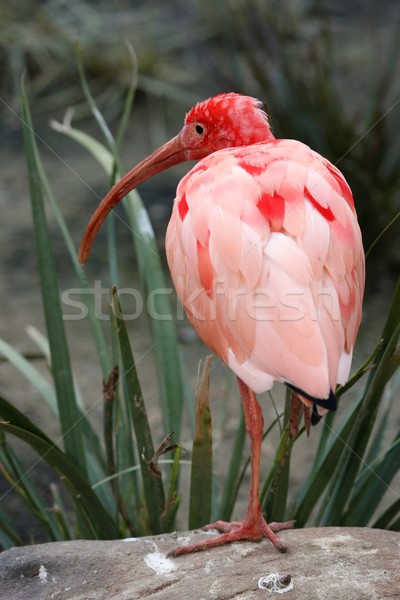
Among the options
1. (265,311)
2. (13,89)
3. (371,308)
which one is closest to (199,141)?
(265,311)

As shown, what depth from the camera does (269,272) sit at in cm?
144

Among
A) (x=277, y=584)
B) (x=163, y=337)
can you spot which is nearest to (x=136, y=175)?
(x=163, y=337)

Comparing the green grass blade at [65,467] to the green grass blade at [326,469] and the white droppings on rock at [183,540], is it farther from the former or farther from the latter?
the green grass blade at [326,469]

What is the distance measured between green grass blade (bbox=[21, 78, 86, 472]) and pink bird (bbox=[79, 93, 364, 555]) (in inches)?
11.5

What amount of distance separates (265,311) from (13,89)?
154 inches

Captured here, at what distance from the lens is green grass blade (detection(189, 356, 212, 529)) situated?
5.05 feet

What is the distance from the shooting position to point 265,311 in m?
1.43

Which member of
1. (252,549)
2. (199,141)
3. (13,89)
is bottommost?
(252,549)

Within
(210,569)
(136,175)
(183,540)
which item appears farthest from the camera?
(136,175)

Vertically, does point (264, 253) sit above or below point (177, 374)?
above

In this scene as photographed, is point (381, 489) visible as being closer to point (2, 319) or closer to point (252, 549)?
point (252, 549)

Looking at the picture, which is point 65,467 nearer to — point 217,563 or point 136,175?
point 217,563

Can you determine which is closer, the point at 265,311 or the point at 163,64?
the point at 265,311

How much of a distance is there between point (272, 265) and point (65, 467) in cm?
54
